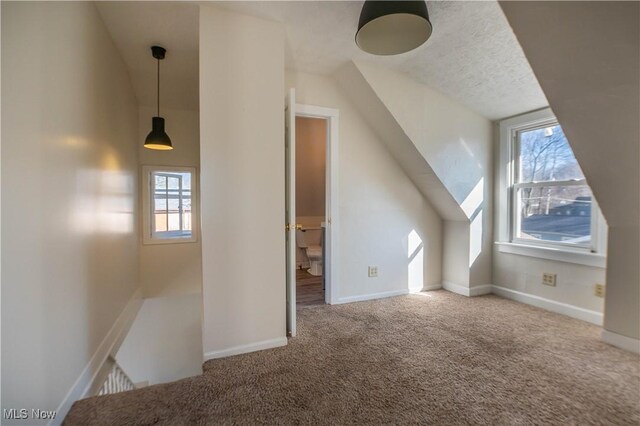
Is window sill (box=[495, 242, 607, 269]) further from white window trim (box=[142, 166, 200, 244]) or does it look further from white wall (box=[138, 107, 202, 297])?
white window trim (box=[142, 166, 200, 244])

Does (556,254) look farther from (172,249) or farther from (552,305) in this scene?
(172,249)

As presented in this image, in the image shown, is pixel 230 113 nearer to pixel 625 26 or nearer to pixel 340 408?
pixel 340 408

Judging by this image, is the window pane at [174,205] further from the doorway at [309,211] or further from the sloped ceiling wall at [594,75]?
the sloped ceiling wall at [594,75]

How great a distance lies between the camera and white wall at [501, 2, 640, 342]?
53.2 inches

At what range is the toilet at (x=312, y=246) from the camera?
4555 millimetres

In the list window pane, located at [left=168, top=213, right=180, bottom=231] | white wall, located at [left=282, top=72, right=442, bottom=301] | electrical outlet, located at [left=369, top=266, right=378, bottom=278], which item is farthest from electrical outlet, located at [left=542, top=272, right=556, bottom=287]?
window pane, located at [left=168, top=213, right=180, bottom=231]

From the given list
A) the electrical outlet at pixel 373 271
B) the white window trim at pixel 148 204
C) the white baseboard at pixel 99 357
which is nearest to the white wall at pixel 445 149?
the electrical outlet at pixel 373 271

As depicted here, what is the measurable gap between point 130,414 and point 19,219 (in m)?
1.12

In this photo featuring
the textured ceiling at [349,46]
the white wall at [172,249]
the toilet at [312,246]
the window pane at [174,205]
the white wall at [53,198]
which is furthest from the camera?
the toilet at [312,246]

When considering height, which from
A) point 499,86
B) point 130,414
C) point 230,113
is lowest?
point 130,414

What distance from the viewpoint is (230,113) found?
81.5 inches

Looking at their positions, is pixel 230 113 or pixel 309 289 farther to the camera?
pixel 309 289

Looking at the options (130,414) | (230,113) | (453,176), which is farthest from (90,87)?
(453,176)

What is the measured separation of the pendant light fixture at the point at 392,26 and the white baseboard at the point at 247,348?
224 cm
